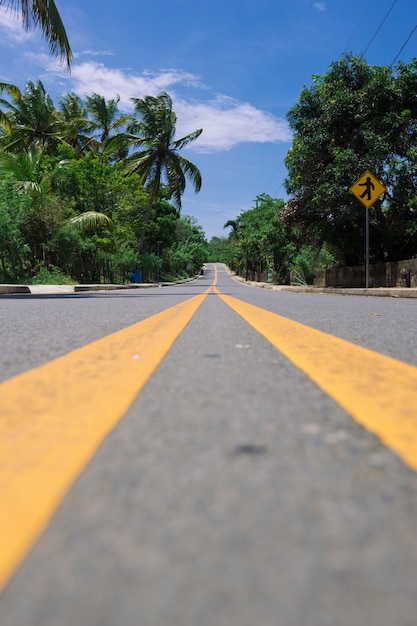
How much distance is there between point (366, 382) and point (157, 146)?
32229 mm

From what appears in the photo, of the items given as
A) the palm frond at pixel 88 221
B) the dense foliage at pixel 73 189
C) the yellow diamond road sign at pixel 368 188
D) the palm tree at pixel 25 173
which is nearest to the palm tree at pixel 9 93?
the dense foliage at pixel 73 189

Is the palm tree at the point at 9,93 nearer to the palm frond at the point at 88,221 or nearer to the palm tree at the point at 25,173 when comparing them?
the palm tree at the point at 25,173

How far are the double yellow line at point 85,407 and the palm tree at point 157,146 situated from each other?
3003 centimetres

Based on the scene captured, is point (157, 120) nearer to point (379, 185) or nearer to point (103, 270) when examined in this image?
point (103, 270)

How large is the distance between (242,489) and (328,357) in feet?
5.95

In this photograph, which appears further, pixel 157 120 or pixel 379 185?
pixel 157 120

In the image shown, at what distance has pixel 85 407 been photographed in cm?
160

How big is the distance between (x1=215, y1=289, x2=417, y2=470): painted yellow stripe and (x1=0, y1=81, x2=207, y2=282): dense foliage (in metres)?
14.1

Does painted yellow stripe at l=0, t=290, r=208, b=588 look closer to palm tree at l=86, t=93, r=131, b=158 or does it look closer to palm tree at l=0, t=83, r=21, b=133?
palm tree at l=0, t=83, r=21, b=133

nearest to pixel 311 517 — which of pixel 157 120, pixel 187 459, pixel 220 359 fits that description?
pixel 187 459

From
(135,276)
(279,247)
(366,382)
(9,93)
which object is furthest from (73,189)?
(366,382)

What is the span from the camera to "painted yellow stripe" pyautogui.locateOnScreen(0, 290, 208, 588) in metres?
0.85

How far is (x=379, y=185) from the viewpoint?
12969 mm

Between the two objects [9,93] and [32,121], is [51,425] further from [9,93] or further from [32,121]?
[32,121]
